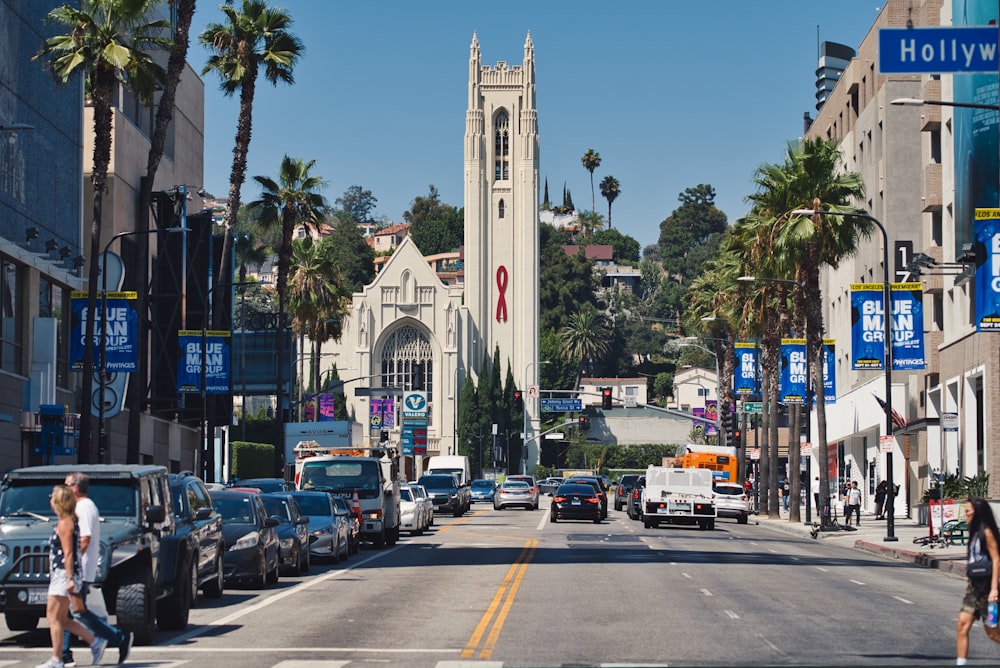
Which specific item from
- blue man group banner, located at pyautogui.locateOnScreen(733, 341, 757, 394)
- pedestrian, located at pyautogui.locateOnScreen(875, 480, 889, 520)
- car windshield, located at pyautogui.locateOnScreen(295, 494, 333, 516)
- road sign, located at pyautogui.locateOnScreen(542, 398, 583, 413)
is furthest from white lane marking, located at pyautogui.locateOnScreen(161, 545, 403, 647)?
road sign, located at pyautogui.locateOnScreen(542, 398, 583, 413)

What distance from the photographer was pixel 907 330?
152 feet

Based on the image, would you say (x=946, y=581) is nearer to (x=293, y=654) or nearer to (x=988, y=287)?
(x=988, y=287)

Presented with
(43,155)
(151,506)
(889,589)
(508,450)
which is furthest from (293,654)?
(508,450)

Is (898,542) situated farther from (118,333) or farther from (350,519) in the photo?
(118,333)

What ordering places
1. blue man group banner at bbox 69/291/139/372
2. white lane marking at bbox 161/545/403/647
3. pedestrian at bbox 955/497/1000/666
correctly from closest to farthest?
pedestrian at bbox 955/497/1000/666, white lane marking at bbox 161/545/403/647, blue man group banner at bbox 69/291/139/372

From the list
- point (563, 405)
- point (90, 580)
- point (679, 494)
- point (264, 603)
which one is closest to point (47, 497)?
point (90, 580)

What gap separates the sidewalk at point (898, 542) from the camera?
33844mm

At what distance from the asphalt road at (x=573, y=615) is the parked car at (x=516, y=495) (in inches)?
1508

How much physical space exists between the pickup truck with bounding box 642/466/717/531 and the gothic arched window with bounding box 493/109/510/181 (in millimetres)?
99637

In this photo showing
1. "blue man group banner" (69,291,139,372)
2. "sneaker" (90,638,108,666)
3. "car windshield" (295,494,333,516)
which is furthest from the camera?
"blue man group banner" (69,291,139,372)

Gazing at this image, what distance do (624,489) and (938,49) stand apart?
173ft

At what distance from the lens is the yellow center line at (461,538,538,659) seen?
1600 centimetres

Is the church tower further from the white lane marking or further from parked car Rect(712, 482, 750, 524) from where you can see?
the white lane marking

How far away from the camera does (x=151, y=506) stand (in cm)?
1762
